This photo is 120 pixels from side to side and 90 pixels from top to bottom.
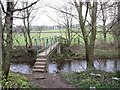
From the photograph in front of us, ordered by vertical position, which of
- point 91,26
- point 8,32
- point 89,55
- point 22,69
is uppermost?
point 91,26

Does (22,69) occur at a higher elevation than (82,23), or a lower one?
lower

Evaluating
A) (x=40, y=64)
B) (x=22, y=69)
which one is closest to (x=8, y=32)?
(x=40, y=64)

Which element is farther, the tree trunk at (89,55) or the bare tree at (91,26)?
the tree trunk at (89,55)

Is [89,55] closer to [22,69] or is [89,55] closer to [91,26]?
[91,26]

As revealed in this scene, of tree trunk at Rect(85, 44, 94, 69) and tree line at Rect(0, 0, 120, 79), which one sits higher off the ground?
A: tree line at Rect(0, 0, 120, 79)

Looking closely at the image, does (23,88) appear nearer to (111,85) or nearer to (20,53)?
(111,85)

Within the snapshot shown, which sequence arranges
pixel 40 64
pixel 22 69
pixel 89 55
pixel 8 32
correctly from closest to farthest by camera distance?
pixel 8 32 → pixel 89 55 → pixel 40 64 → pixel 22 69

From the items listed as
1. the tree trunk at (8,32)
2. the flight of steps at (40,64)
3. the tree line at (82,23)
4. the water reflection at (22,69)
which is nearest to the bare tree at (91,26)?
the tree line at (82,23)

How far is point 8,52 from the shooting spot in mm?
4125

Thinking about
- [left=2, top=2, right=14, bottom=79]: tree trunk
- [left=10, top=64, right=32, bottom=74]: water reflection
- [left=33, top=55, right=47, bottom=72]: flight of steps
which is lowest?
[left=10, top=64, right=32, bottom=74]: water reflection

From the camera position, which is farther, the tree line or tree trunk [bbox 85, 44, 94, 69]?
tree trunk [bbox 85, 44, 94, 69]

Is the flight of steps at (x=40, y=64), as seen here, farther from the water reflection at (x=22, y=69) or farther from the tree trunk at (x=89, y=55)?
the tree trunk at (x=89, y=55)

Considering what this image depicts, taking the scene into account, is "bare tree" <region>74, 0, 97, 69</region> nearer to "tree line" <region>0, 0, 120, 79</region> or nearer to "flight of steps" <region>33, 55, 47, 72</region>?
"tree line" <region>0, 0, 120, 79</region>

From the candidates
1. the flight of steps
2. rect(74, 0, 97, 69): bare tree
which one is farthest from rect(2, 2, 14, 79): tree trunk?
rect(74, 0, 97, 69): bare tree
